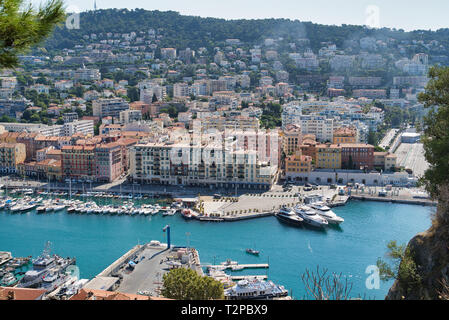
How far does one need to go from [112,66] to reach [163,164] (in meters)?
17.4

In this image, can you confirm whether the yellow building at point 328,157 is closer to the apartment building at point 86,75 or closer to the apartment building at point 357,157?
the apartment building at point 357,157

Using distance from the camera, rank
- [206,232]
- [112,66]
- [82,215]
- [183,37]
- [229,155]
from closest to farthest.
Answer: [206,232] → [82,215] → [229,155] → [112,66] → [183,37]

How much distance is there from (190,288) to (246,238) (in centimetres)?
356

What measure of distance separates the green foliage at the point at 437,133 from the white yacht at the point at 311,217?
14.5ft

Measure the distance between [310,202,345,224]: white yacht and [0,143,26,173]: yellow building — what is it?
716 centimetres

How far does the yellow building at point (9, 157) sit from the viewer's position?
1206cm

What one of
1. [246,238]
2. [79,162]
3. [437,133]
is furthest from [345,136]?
[437,133]

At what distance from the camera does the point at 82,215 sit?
9.20 meters

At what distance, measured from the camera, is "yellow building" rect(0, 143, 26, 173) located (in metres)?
12.1

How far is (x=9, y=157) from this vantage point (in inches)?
478

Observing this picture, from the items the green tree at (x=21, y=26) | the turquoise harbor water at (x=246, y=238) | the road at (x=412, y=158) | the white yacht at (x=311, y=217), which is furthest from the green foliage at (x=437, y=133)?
the road at (x=412, y=158)
